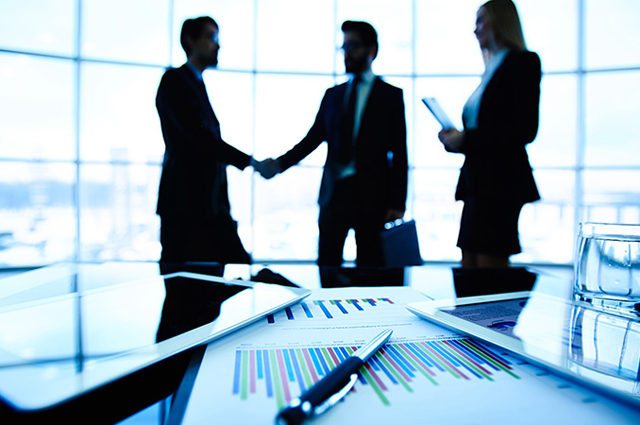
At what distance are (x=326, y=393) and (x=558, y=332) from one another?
0.26 meters

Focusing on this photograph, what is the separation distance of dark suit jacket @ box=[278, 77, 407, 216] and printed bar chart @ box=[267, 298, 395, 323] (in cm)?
138

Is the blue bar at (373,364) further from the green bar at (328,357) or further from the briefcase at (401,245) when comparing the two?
the briefcase at (401,245)

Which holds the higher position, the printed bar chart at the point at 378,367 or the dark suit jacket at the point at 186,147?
the dark suit jacket at the point at 186,147

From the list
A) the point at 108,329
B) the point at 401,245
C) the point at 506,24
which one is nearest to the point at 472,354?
the point at 108,329

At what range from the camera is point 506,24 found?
1467mm

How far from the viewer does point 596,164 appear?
3545 millimetres

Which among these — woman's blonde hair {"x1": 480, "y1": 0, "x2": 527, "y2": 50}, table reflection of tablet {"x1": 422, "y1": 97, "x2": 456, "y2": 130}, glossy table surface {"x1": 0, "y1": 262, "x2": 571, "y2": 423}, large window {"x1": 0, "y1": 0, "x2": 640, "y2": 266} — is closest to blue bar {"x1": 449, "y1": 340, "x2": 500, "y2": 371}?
glossy table surface {"x1": 0, "y1": 262, "x2": 571, "y2": 423}

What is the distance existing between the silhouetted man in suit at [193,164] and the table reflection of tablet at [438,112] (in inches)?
44.2

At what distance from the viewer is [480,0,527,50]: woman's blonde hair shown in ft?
4.81

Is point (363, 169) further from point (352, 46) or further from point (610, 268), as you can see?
point (610, 268)

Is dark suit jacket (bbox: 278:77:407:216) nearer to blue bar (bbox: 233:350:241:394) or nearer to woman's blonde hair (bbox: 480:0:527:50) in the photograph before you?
woman's blonde hair (bbox: 480:0:527:50)

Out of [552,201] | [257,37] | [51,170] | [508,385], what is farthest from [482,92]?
[51,170]

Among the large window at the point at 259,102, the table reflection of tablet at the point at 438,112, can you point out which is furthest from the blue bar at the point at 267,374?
the large window at the point at 259,102

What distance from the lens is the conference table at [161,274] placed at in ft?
0.73
